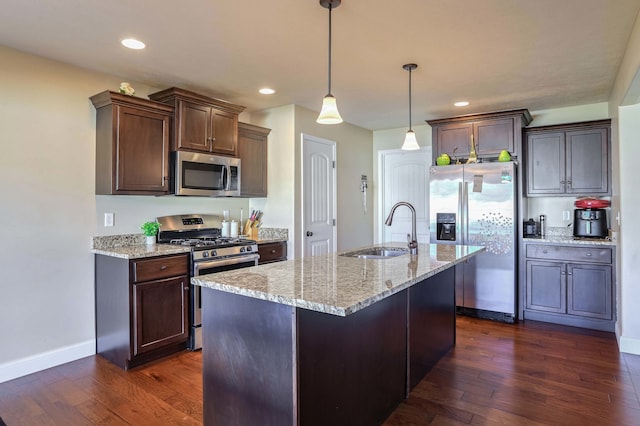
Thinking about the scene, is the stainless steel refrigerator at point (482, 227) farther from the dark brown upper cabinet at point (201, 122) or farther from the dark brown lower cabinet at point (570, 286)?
the dark brown upper cabinet at point (201, 122)

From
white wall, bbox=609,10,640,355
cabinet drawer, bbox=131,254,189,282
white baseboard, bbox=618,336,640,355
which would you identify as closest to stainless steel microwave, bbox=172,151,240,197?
cabinet drawer, bbox=131,254,189,282

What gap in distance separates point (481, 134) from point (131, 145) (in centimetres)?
362

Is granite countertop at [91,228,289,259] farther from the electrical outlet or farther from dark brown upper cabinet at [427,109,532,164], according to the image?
dark brown upper cabinet at [427,109,532,164]

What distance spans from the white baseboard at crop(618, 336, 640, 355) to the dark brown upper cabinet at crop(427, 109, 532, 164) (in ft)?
6.52

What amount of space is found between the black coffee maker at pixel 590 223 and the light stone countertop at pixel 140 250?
3906 millimetres

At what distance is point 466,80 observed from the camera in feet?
11.5

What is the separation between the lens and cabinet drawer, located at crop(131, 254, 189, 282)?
9.65 ft

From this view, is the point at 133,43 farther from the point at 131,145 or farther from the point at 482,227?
the point at 482,227

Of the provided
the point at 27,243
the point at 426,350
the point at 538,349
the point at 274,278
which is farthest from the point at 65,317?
the point at 538,349

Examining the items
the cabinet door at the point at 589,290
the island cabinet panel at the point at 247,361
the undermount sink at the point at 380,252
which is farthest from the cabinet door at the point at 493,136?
the island cabinet panel at the point at 247,361

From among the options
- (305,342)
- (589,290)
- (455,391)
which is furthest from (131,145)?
(589,290)

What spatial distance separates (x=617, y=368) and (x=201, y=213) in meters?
3.81

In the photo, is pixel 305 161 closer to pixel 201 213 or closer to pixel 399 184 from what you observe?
pixel 201 213

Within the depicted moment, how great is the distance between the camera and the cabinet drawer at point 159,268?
2941 millimetres
